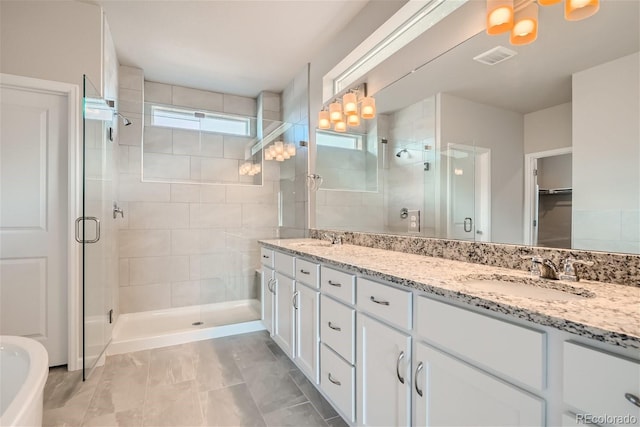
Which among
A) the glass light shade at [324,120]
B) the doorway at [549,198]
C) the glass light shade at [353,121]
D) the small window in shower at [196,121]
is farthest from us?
the small window in shower at [196,121]

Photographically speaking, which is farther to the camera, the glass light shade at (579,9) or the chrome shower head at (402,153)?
the chrome shower head at (402,153)

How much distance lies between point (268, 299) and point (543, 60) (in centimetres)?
232

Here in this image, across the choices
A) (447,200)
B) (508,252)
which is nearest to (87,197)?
(447,200)

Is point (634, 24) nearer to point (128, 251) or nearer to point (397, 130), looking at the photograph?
point (397, 130)

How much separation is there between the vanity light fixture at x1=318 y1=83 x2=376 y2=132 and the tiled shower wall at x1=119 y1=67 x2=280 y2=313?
1.22 meters

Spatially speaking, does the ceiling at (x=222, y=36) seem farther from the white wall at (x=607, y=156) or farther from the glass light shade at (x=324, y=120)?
the white wall at (x=607, y=156)

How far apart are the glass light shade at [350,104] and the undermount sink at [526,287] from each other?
174cm

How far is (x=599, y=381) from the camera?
63cm

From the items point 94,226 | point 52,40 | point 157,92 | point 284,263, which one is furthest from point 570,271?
point 157,92

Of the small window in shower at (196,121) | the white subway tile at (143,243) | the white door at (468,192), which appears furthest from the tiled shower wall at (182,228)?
the white door at (468,192)

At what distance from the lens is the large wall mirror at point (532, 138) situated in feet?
3.45

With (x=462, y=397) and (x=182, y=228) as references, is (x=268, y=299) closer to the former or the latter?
(x=182, y=228)

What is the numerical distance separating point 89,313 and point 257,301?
5.51 feet

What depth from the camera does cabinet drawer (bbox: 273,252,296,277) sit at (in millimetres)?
2066
